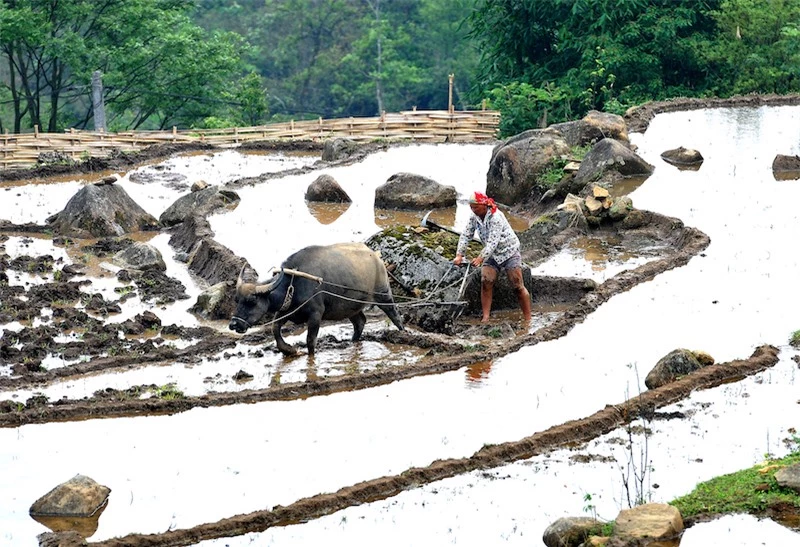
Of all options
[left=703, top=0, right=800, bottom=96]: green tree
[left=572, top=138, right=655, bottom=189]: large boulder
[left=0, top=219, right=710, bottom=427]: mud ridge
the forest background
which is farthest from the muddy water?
[left=703, top=0, right=800, bottom=96]: green tree

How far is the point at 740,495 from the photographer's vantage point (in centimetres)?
975

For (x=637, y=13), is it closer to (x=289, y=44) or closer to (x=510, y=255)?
(x=510, y=255)

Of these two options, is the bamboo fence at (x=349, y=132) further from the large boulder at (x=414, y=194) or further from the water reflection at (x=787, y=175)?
the water reflection at (x=787, y=175)

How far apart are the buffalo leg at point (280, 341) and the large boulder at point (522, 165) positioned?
990 centimetres

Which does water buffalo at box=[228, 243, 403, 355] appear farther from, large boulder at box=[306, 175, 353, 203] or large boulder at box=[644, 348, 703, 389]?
large boulder at box=[306, 175, 353, 203]

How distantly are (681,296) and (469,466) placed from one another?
21.1 feet

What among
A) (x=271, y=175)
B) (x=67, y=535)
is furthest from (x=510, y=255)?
(x=271, y=175)

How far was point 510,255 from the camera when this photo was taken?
15961 millimetres

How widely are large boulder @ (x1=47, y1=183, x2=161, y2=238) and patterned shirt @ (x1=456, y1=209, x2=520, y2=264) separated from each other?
10.5m

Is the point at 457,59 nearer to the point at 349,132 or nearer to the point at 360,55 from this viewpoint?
the point at 360,55

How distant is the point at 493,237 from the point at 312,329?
258 cm

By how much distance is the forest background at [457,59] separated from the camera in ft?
114

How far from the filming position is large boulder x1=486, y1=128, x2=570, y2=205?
2422 cm

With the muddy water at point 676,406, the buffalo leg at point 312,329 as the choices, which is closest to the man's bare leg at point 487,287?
the muddy water at point 676,406
